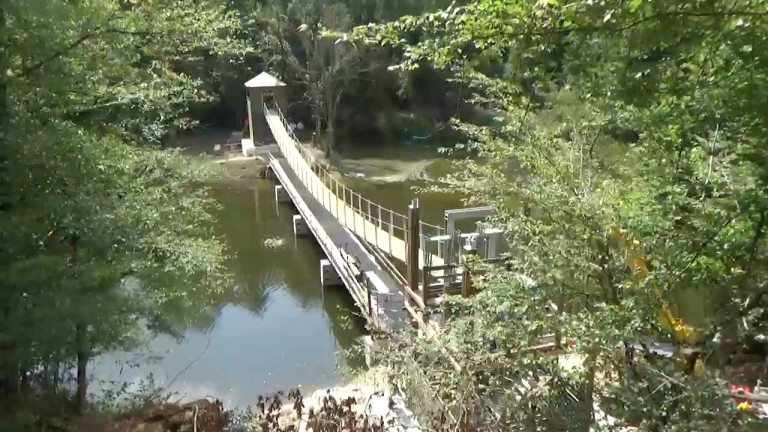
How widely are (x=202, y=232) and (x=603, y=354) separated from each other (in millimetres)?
2648

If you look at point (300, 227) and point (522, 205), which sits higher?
point (522, 205)

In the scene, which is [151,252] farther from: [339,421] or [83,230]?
[339,421]

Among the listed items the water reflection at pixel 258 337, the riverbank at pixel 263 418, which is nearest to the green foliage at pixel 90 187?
the riverbank at pixel 263 418

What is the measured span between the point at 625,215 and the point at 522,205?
27.7 inches

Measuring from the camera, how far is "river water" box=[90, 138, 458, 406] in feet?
16.8

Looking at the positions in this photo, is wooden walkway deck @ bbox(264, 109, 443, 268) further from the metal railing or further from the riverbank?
the riverbank

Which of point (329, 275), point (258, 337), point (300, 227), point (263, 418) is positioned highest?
point (263, 418)

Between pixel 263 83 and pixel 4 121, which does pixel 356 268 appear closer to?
pixel 4 121

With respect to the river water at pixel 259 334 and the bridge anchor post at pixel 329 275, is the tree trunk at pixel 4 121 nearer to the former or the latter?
the river water at pixel 259 334

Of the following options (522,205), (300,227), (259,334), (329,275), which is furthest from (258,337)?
(522,205)

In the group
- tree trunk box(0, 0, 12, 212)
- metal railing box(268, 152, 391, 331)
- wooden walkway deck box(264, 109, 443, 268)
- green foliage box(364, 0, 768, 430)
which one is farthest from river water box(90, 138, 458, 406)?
→ green foliage box(364, 0, 768, 430)

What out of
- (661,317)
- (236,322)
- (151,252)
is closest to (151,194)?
(151,252)

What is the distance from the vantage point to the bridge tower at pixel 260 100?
1167cm

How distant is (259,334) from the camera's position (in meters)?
6.47
